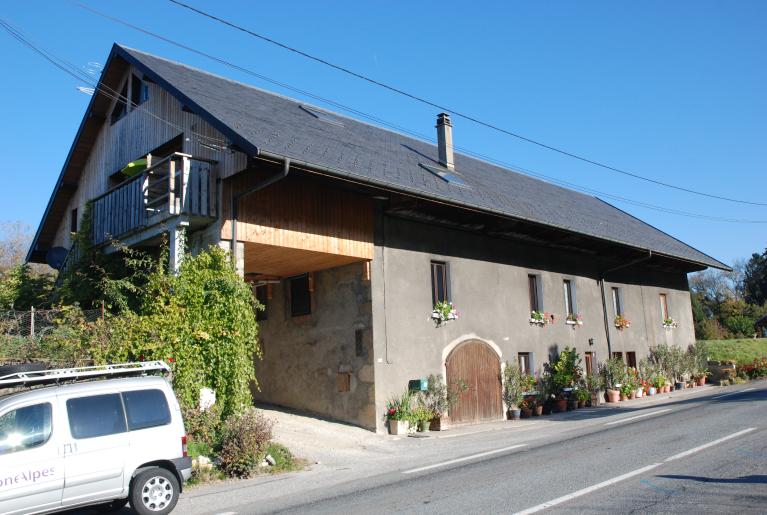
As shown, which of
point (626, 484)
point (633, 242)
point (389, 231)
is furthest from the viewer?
point (633, 242)

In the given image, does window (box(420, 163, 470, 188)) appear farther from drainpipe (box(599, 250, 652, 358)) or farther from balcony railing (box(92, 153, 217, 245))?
drainpipe (box(599, 250, 652, 358))

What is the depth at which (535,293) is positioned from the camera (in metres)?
20.0

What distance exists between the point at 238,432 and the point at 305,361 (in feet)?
21.6

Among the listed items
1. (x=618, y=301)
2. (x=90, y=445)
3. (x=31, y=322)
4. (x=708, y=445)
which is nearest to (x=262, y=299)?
(x=31, y=322)

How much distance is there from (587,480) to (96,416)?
19.2 ft

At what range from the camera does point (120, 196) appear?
14.6 metres

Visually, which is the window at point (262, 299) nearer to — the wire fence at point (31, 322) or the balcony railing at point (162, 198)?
the balcony railing at point (162, 198)

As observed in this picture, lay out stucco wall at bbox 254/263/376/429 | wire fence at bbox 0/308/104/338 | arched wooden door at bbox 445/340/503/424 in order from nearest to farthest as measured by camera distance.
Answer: wire fence at bbox 0/308/104/338 < stucco wall at bbox 254/263/376/429 < arched wooden door at bbox 445/340/503/424

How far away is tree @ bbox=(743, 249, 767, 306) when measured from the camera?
2376 inches

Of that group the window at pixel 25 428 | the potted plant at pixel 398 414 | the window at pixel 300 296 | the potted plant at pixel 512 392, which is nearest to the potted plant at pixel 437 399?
the potted plant at pixel 398 414

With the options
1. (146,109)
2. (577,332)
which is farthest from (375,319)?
(577,332)

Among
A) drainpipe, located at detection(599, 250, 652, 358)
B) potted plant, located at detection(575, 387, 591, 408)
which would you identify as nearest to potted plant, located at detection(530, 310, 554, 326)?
potted plant, located at detection(575, 387, 591, 408)

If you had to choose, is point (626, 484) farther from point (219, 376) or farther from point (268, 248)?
point (268, 248)

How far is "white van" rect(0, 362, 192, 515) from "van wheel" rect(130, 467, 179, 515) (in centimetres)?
1
